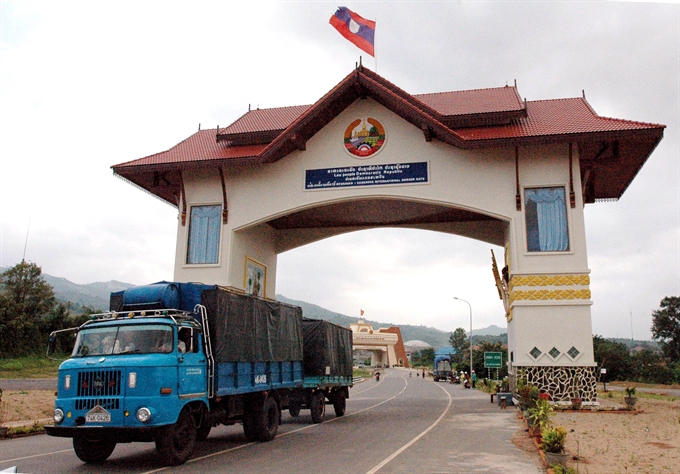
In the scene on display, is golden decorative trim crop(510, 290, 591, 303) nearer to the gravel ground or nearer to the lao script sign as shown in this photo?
the gravel ground

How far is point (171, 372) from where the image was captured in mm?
10297

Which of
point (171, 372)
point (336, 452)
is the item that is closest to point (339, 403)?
point (336, 452)

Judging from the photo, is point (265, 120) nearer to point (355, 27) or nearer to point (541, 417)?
point (355, 27)

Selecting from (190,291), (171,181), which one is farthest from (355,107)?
(190,291)

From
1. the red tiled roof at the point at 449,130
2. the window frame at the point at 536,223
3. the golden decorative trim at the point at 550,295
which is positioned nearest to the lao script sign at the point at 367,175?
the red tiled roof at the point at 449,130

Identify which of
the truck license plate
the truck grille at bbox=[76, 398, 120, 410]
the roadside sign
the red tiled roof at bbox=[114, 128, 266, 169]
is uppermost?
the red tiled roof at bbox=[114, 128, 266, 169]

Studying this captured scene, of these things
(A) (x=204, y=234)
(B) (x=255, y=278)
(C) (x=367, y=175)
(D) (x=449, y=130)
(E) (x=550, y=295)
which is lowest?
(E) (x=550, y=295)

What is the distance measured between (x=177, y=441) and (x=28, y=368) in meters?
39.9

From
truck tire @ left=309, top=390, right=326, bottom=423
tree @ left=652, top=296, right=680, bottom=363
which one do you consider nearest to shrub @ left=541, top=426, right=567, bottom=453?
truck tire @ left=309, top=390, right=326, bottom=423

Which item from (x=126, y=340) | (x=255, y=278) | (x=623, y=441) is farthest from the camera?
(x=255, y=278)

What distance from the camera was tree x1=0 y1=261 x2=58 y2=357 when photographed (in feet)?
156

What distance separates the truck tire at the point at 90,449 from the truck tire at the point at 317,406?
785 centimetres

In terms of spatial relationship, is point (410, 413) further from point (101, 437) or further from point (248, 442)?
point (101, 437)

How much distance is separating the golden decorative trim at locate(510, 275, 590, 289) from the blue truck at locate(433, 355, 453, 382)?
4236 cm
